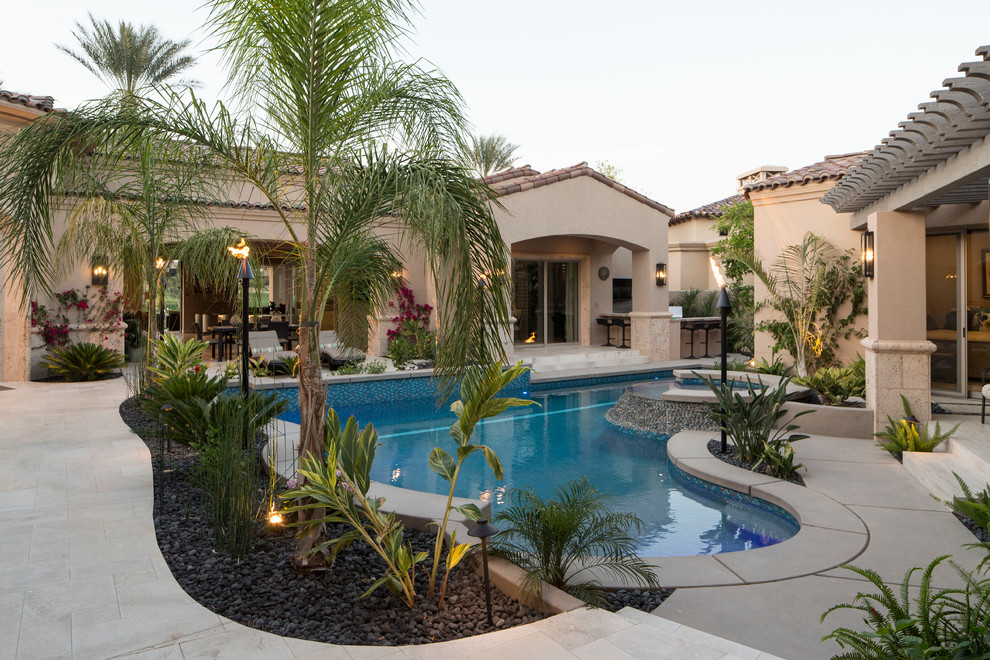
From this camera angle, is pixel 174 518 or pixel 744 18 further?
pixel 744 18

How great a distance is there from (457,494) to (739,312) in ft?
45.4

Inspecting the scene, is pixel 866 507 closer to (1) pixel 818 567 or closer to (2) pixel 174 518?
(1) pixel 818 567

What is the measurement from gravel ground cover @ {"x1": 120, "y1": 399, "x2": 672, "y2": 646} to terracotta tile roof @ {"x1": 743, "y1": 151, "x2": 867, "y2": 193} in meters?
10.1

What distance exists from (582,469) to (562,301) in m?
11.2

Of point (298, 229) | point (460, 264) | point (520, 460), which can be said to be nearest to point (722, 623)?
point (460, 264)

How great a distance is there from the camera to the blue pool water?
230 inches

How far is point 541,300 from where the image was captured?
1830 cm

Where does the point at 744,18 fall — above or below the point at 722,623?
above

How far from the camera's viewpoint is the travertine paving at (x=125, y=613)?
3086 mm

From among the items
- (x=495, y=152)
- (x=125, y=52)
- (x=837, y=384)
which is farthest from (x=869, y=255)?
(x=495, y=152)

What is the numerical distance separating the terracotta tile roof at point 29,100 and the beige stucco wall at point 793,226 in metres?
12.8

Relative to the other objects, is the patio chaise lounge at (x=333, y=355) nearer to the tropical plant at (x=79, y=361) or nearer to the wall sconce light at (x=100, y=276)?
the tropical plant at (x=79, y=361)

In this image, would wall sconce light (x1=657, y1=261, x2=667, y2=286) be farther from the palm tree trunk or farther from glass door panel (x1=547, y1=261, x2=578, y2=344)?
the palm tree trunk

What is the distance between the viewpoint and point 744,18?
1464cm
